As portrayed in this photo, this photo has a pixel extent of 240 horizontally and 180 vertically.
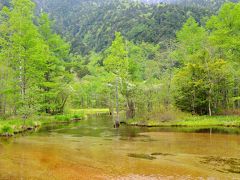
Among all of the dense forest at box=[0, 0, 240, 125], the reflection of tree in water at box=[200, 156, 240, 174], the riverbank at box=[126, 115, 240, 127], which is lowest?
the reflection of tree in water at box=[200, 156, 240, 174]

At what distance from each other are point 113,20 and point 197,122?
381 ft

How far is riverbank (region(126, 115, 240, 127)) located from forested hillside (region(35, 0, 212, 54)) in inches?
2333

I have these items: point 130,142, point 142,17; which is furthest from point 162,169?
point 142,17

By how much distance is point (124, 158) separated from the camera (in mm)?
15258

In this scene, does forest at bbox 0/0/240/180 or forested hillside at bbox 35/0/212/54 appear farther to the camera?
forested hillside at bbox 35/0/212/54

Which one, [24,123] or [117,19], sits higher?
[117,19]

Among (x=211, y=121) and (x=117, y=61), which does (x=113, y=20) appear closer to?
(x=117, y=61)

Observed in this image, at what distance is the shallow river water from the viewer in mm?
12250

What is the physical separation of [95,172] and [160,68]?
3081 cm

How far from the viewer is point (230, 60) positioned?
127ft

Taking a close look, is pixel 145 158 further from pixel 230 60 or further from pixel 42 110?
pixel 42 110

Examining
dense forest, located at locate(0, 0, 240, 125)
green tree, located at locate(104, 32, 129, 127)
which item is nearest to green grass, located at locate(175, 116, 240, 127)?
dense forest, located at locate(0, 0, 240, 125)

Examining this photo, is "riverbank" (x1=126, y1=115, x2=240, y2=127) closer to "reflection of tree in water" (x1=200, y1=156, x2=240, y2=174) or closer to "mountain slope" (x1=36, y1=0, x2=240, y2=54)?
"reflection of tree in water" (x1=200, y1=156, x2=240, y2=174)

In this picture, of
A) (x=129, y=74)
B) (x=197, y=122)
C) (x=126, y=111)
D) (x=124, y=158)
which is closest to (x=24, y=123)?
(x=126, y=111)
